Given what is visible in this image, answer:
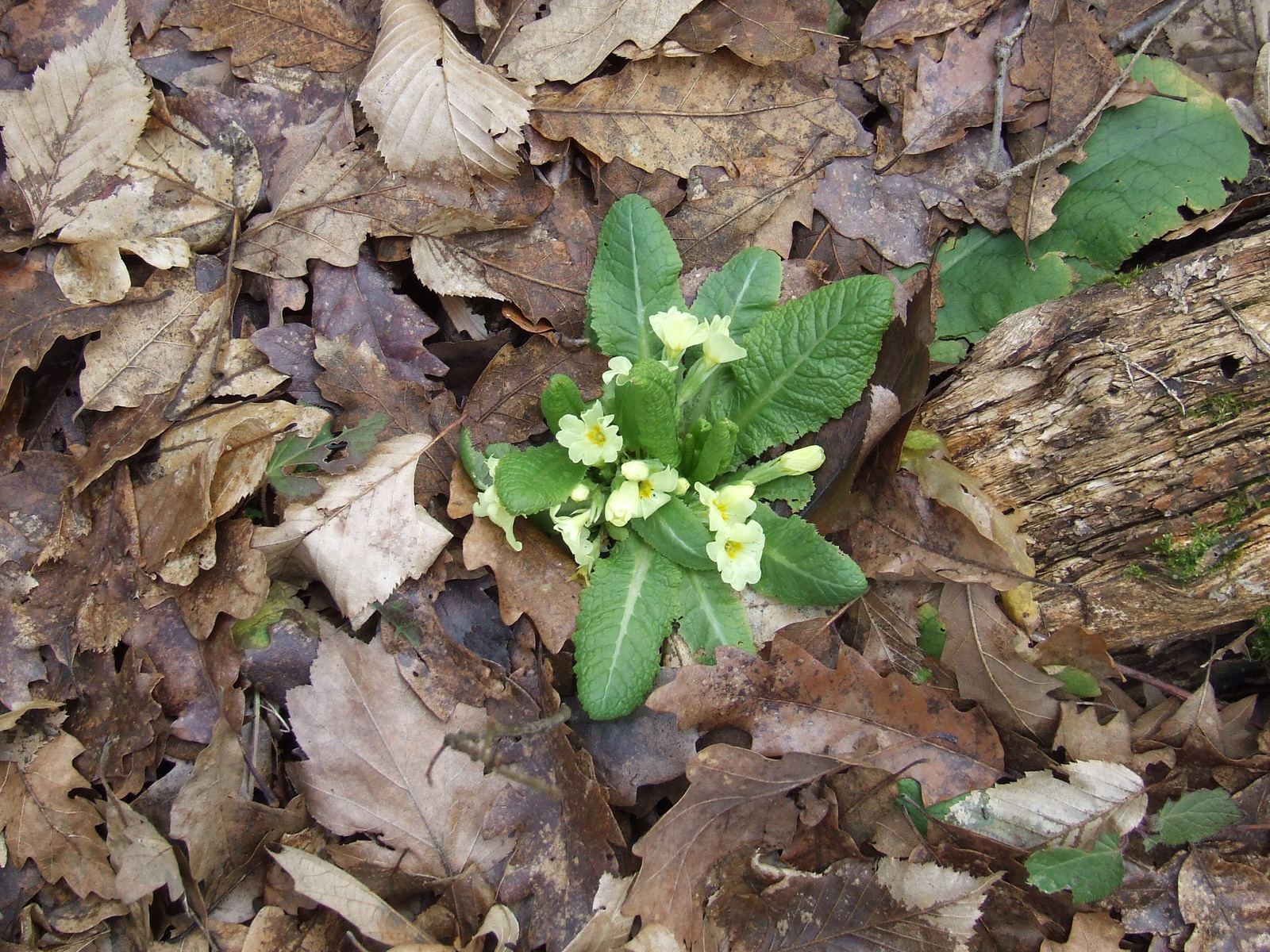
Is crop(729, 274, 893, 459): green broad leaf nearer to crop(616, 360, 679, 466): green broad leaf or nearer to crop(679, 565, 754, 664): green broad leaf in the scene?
crop(616, 360, 679, 466): green broad leaf

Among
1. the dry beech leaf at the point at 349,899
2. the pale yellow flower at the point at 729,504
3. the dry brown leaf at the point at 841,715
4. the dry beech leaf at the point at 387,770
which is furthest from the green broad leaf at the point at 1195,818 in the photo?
the dry beech leaf at the point at 349,899

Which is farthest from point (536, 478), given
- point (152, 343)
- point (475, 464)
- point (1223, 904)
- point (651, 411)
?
point (1223, 904)

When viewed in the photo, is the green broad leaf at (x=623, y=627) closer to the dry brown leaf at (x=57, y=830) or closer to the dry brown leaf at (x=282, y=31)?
the dry brown leaf at (x=57, y=830)

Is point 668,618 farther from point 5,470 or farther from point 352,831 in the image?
point 5,470

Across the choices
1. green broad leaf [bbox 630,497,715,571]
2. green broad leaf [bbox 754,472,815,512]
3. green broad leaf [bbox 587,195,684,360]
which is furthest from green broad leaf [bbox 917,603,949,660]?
green broad leaf [bbox 587,195,684,360]

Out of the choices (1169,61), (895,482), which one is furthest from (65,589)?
(1169,61)
